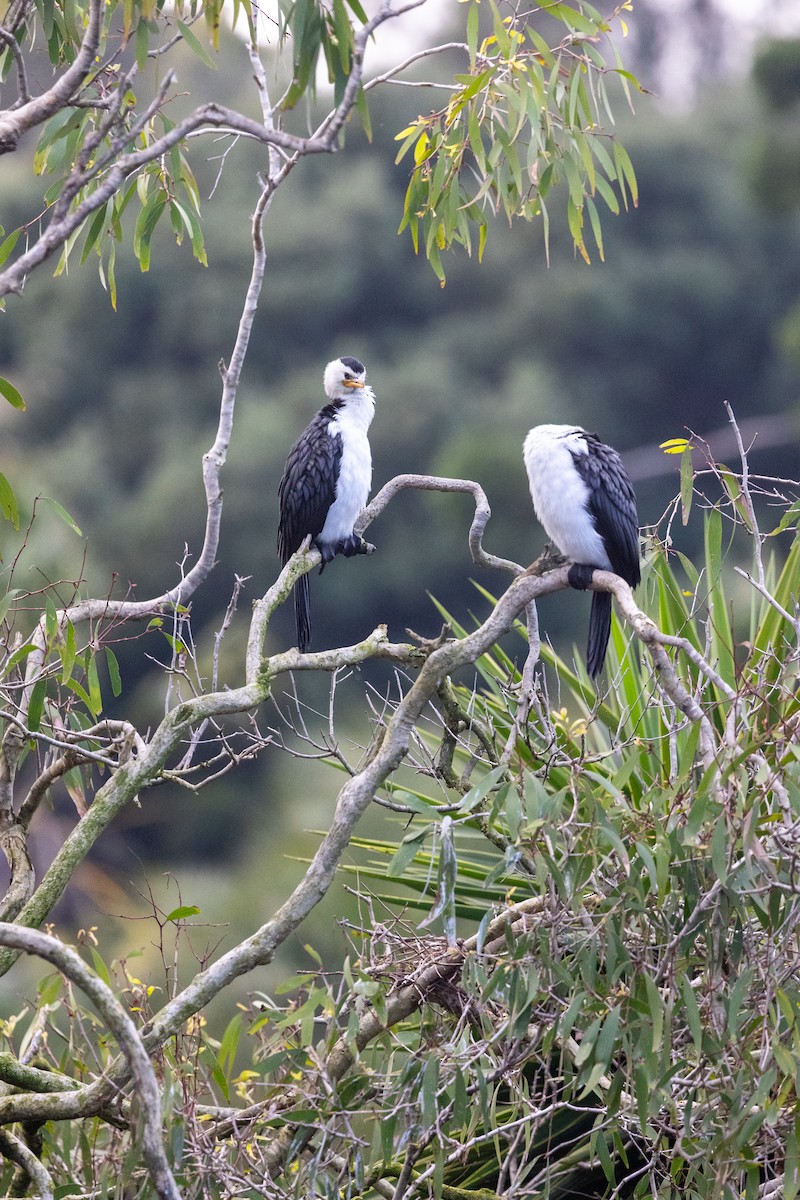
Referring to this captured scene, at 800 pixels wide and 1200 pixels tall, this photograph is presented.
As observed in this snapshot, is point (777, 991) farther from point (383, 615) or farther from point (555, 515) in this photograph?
point (383, 615)

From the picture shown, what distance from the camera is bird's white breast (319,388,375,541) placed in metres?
3.88

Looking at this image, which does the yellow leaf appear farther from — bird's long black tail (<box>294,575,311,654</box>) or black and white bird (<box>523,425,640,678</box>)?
bird's long black tail (<box>294,575,311,654</box>)

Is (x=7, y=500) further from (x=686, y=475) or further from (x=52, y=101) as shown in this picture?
(x=686, y=475)

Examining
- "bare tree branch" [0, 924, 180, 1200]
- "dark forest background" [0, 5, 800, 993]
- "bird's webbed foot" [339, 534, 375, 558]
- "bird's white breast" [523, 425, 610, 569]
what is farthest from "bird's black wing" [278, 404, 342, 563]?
"dark forest background" [0, 5, 800, 993]

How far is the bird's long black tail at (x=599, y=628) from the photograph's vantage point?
320 centimetres

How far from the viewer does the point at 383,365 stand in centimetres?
1927

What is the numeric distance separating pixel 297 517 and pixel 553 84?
157 centimetres

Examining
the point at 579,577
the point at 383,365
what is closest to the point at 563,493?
the point at 579,577

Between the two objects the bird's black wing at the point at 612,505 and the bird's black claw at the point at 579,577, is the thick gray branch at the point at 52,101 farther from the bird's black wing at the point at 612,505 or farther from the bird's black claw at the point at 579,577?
the bird's black wing at the point at 612,505

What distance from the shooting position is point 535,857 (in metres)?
2.03

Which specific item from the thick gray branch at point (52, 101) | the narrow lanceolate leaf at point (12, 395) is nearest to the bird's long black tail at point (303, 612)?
the narrow lanceolate leaf at point (12, 395)

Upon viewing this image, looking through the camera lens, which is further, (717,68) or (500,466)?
(717,68)

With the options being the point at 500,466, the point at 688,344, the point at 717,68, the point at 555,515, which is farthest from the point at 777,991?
the point at 717,68

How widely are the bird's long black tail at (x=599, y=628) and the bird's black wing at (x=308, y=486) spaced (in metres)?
0.98
